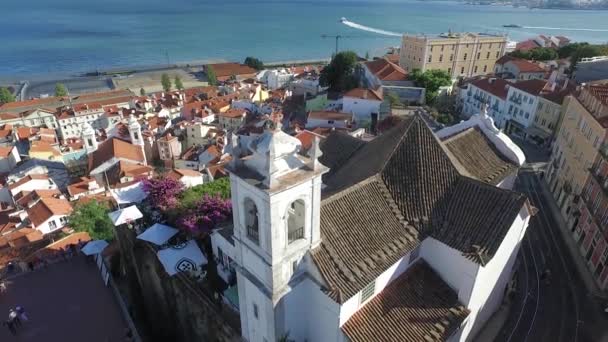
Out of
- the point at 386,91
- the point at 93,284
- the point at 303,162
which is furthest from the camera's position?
the point at 386,91

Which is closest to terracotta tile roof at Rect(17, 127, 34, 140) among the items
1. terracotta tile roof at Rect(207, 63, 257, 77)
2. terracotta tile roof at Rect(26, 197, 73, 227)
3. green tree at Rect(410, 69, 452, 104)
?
terracotta tile roof at Rect(26, 197, 73, 227)

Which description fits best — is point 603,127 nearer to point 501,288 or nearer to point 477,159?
point 477,159

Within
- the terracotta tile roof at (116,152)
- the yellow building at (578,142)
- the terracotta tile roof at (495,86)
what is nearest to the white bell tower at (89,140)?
the terracotta tile roof at (116,152)

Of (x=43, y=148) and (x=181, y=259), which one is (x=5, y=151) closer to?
(x=43, y=148)

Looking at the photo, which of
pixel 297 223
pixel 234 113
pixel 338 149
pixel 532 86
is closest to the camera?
pixel 297 223

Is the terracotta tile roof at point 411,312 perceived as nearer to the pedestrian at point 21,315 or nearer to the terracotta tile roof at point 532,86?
the pedestrian at point 21,315

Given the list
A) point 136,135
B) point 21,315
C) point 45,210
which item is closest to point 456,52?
point 136,135

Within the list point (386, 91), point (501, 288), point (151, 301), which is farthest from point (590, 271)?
point (386, 91)

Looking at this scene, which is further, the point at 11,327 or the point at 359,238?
the point at 11,327
